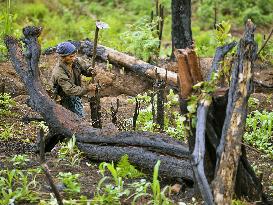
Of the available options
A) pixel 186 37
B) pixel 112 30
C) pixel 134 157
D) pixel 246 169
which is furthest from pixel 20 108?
pixel 112 30

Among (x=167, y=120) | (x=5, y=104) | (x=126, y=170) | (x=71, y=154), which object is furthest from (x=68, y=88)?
(x=5, y=104)

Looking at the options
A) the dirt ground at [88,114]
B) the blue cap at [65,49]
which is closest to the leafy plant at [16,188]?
the dirt ground at [88,114]

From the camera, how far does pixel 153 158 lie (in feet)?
20.3

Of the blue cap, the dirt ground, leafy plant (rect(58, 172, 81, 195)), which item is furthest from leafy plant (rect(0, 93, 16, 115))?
leafy plant (rect(58, 172, 81, 195))

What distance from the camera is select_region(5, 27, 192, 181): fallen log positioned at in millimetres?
6105

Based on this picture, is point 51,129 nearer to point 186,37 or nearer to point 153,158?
point 153,158

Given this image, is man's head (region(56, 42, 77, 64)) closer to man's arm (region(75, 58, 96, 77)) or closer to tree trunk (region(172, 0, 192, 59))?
man's arm (region(75, 58, 96, 77))

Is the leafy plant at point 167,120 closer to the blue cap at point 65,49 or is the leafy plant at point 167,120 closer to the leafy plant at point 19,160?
the blue cap at point 65,49

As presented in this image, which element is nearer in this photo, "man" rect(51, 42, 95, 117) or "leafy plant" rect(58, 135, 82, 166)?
"leafy plant" rect(58, 135, 82, 166)

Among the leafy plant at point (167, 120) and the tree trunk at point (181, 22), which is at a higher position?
the tree trunk at point (181, 22)

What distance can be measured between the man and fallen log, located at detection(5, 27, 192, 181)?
0.43 metres

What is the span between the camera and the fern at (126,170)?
19.7 feet

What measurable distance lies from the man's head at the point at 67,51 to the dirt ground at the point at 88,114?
1077mm

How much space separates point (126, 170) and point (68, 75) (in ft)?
7.69
